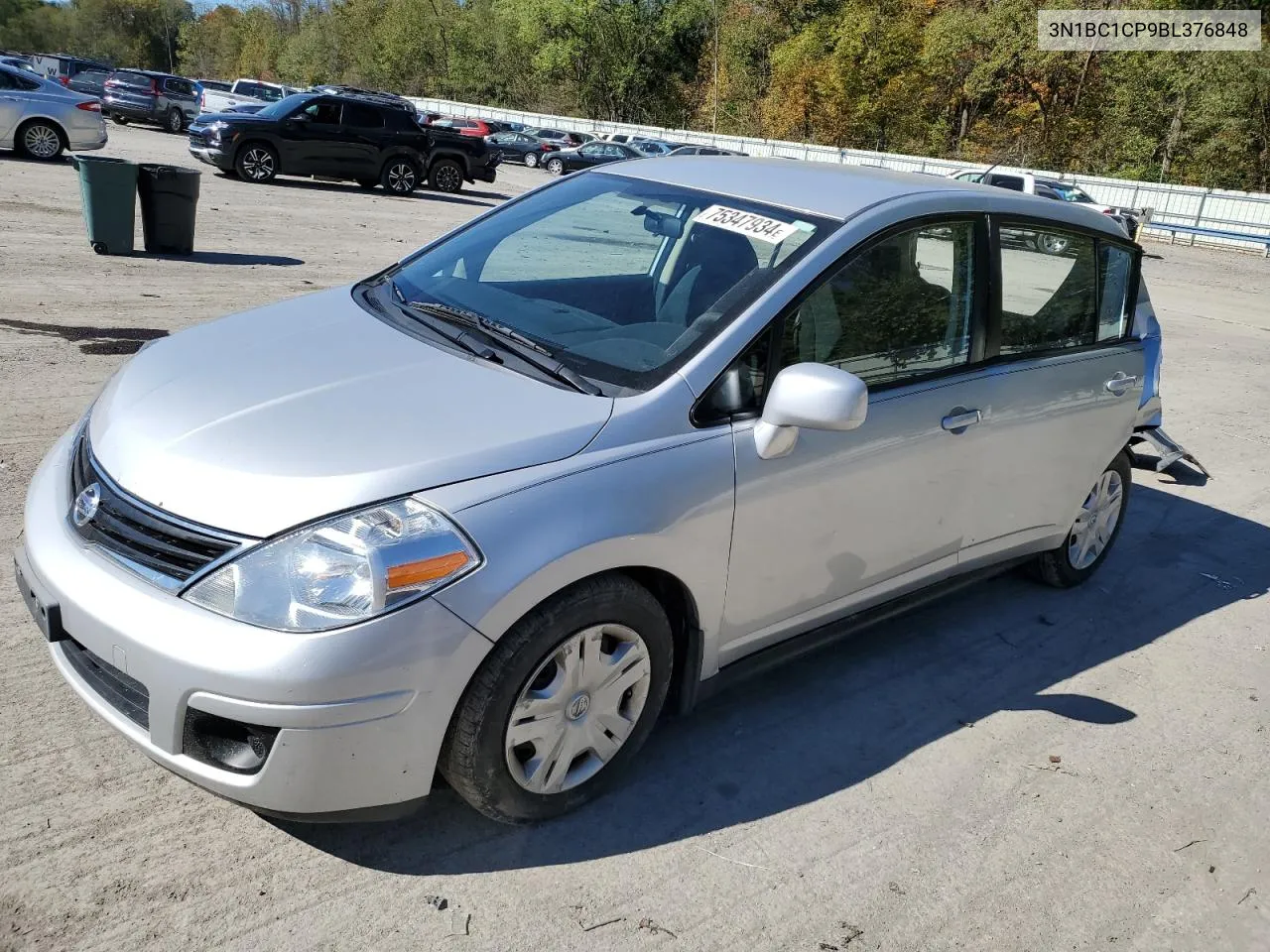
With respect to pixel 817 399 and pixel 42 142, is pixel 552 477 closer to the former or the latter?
pixel 817 399

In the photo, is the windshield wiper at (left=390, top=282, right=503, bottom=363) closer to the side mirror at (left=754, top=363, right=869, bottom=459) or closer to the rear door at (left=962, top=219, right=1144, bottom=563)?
the side mirror at (left=754, top=363, right=869, bottom=459)

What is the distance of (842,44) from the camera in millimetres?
54031

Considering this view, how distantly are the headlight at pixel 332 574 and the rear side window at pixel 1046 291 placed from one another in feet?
8.40

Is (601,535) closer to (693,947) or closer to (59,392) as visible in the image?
(693,947)

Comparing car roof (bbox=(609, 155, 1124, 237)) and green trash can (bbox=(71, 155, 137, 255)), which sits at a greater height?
car roof (bbox=(609, 155, 1124, 237))

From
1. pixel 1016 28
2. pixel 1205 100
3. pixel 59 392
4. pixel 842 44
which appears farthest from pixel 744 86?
pixel 59 392

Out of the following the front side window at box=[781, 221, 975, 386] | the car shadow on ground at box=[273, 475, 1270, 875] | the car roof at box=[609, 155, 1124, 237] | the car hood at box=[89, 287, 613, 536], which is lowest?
the car shadow on ground at box=[273, 475, 1270, 875]

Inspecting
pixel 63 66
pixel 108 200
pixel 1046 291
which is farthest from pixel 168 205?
pixel 63 66

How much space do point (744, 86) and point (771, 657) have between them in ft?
217

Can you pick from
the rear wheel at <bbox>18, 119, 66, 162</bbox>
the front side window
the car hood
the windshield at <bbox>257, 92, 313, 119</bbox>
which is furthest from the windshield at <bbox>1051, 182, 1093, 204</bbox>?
the car hood

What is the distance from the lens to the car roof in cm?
365

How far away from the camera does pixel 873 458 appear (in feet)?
11.4

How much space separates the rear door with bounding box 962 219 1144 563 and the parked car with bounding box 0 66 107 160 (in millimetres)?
18524

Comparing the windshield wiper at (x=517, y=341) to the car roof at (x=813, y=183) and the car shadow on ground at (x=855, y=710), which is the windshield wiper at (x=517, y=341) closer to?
the car roof at (x=813, y=183)
